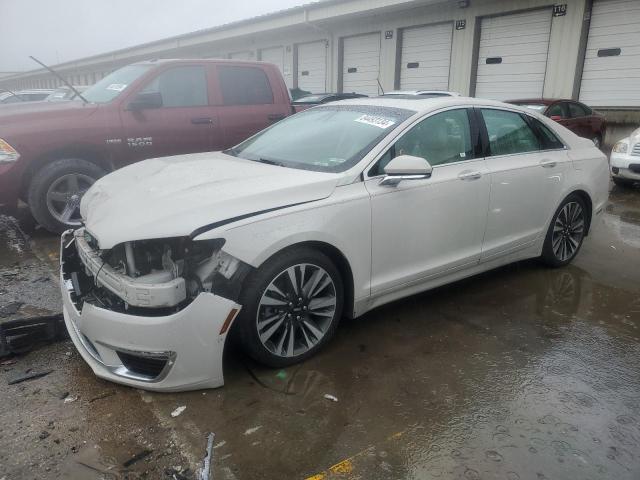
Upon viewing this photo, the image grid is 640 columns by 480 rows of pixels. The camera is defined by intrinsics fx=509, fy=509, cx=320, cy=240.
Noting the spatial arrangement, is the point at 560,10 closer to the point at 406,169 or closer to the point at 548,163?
the point at 548,163

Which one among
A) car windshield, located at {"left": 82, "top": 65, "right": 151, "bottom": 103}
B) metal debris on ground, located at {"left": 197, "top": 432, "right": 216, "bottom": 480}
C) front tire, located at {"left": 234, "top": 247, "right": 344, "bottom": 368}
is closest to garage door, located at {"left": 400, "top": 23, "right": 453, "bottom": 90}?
car windshield, located at {"left": 82, "top": 65, "right": 151, "bottom": 103}

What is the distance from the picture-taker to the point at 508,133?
4188 millimetres

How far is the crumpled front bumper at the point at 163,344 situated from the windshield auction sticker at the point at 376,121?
1645 millimetres

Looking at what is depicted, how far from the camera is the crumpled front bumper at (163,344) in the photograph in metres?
2.53

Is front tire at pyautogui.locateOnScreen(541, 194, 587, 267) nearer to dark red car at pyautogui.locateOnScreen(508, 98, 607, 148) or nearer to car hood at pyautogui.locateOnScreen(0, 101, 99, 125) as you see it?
car hood at pyautogui.locateOnScreen(0, 101, 99, 125)

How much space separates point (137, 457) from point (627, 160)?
898 centimetres

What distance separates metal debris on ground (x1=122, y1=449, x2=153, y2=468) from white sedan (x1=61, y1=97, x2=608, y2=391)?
1.21 ft

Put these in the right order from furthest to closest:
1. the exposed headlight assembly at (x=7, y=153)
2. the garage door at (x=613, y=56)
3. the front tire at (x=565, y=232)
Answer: the garage door at (x=613, y=56)
the exposed headlight assembly at (x=7, y=153)
the front tire at (x=565, y=232)

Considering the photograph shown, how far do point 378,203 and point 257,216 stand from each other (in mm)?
835

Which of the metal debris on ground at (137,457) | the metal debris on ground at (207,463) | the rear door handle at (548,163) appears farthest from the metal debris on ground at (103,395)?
the rear door handle at (548,163)

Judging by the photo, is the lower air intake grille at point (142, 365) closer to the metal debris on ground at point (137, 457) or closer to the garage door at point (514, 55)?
the metal debris on ground at point (137, 457)

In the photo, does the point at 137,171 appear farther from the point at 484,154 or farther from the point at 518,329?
Answer: the point at 518,329

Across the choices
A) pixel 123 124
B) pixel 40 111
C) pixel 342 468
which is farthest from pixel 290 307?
pixel 40 111

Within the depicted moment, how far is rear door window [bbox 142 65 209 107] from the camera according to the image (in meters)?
5.89
